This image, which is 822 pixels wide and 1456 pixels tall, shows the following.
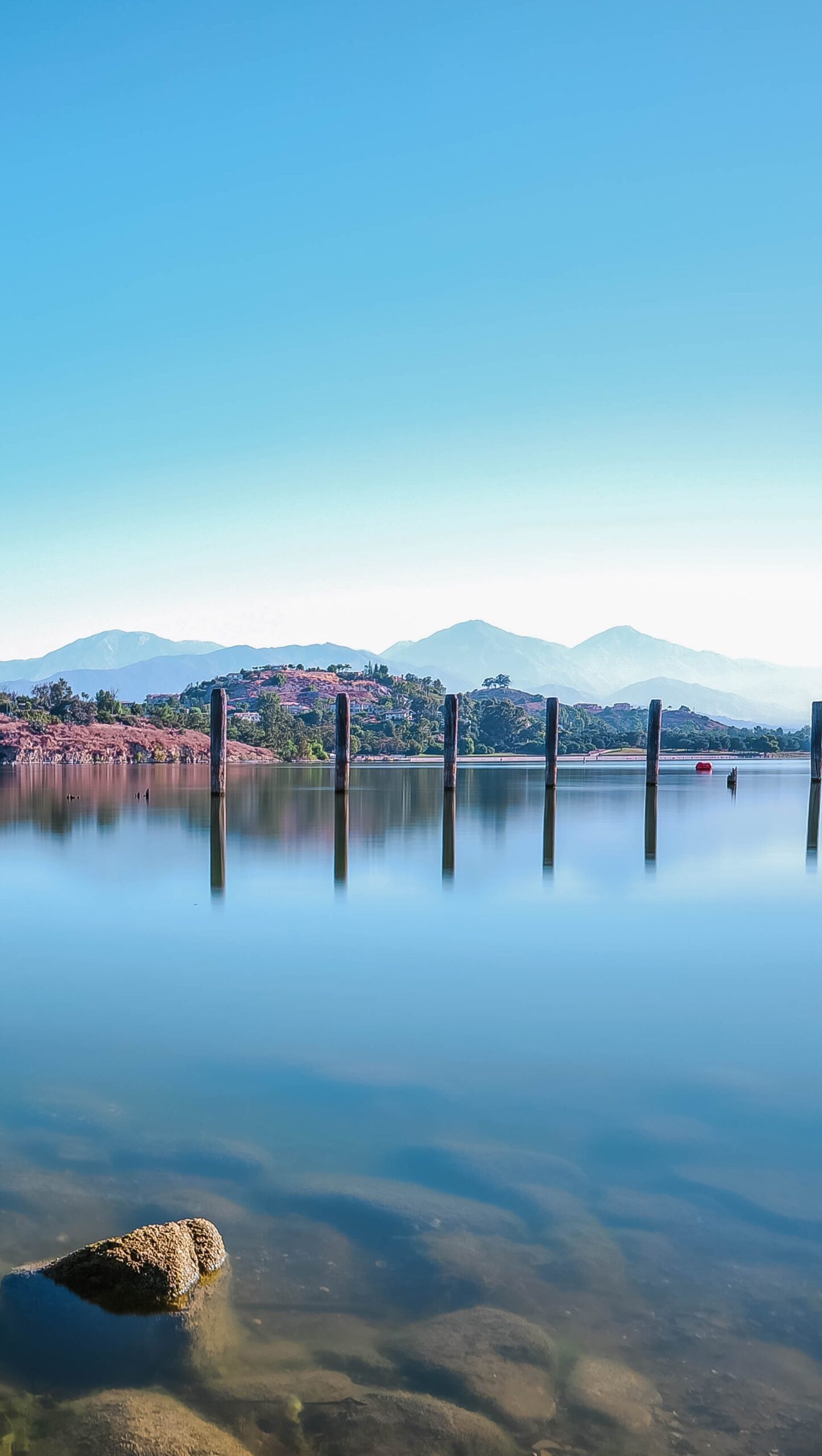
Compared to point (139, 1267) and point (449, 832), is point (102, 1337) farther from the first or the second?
point (449, 832)

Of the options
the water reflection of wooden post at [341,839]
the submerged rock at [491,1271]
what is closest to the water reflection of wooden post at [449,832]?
the water reflection of wooden post at [341,839]

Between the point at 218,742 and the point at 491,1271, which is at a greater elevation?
the point at 218,742

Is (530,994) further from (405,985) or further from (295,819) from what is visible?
(295,819)

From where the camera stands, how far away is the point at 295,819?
3206 cm

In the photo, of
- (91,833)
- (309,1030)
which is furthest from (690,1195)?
(91,833)

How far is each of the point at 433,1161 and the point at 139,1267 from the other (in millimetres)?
2145

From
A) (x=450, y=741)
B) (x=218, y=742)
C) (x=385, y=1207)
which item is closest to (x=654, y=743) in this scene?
(x=450, y=741)

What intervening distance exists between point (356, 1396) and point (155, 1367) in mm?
908

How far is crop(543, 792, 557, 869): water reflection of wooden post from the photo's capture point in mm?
22953

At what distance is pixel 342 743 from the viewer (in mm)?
39938

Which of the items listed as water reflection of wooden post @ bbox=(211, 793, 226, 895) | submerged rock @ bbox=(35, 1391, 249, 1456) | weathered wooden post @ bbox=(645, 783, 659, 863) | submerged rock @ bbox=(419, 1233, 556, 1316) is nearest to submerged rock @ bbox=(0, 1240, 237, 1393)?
submerged rock @ bbox=(35, 1391, 249, 1456)

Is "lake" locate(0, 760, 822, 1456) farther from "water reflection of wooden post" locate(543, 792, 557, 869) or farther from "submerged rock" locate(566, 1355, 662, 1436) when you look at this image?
"water reflection of wooden post" locate(543, 792, 557, 869)

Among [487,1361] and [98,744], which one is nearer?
[487,1361]

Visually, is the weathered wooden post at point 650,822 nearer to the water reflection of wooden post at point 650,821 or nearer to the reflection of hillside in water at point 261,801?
the water reflection of wooden post at point 650,821
